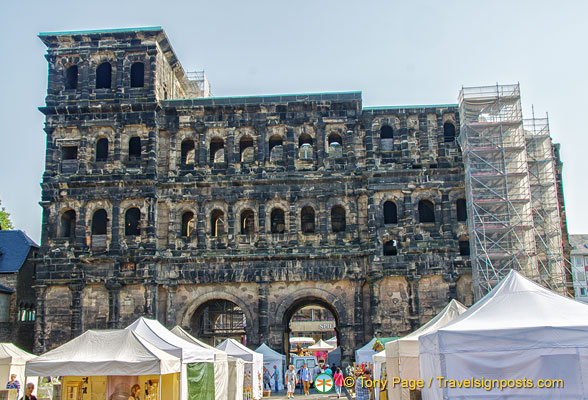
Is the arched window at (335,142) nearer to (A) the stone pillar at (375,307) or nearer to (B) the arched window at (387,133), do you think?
(B) the arched window at (387,133)

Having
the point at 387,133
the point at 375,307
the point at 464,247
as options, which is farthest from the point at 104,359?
the point at 387,133

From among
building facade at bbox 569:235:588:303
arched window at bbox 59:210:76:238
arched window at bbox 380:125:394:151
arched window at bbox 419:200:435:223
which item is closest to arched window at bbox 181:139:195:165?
arched window at bbox 59:210:76:238

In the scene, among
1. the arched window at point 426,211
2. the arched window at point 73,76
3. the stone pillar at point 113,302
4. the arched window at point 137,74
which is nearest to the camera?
the stone pillar at point 113,302

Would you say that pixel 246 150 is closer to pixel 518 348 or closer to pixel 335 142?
pixel 335 142

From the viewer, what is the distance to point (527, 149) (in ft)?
107

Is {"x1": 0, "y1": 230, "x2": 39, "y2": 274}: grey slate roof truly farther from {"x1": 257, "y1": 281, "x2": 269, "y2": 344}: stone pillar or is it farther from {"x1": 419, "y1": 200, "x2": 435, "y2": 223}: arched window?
{"x1": 419, "y1": 200, "x2": 435, "y2": 223}: arched window

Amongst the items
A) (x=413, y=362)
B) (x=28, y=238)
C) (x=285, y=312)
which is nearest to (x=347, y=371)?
(x=285, y=312)

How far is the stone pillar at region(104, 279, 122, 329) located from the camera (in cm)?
3098

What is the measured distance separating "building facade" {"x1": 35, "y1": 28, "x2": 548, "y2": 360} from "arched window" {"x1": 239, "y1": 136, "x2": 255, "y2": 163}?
20cm

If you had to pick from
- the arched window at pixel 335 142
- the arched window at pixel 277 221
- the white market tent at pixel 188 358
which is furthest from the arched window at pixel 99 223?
the white market tent at pixel 188 358

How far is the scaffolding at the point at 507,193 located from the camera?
3031 cm

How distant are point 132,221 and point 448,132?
17.2 metres

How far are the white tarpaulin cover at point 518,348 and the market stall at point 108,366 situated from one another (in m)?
6.80

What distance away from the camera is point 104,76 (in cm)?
3450
